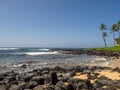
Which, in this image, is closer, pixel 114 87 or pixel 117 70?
pixel 114 87

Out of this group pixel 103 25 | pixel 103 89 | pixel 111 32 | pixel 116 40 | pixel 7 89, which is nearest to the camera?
pixel 103 89

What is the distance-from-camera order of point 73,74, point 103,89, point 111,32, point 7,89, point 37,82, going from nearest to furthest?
1. point 103,89
2. point 7,89
3. point 37,82
4. point 73,74
5. point 111,32

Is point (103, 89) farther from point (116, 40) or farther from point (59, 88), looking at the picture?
point (116, 40)

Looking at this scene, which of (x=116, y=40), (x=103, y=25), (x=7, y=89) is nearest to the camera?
(x=7, y=89)

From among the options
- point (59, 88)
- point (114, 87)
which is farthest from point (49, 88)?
point (114, 87)

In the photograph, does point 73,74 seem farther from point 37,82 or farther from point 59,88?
point 59,88

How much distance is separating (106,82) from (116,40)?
72569 mm

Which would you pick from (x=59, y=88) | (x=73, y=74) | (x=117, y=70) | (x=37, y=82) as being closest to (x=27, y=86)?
(x=37, y=82)

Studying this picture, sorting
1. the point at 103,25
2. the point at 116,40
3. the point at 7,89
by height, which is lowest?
the point at 7,89

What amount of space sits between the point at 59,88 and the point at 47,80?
2.79 metres

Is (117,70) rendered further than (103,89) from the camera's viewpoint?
Yes

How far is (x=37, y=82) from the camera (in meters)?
13.0

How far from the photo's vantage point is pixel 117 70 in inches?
689

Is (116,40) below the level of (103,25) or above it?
below
